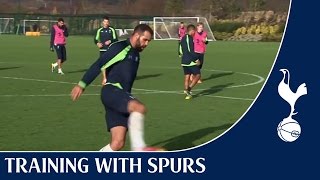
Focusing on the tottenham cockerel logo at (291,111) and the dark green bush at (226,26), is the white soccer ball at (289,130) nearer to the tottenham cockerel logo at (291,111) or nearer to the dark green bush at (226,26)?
the tottenham cockerel logo at (291,111)

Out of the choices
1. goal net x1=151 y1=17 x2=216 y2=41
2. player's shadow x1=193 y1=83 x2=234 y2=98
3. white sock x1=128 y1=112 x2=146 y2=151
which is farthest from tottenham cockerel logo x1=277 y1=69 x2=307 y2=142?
goal net x1=151 y1=17 x2=216 y2=41

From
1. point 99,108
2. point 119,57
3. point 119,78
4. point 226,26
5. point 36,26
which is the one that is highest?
point 226,26

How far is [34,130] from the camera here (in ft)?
35.4

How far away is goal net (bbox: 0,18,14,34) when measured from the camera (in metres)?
67.8

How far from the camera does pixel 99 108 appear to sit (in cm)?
1353

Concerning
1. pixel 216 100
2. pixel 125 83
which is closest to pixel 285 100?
pixel 125 83

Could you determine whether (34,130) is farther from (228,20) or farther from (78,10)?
(78,10)

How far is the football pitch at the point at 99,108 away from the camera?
10062 millimetres

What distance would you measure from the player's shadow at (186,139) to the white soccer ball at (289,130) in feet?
8.82

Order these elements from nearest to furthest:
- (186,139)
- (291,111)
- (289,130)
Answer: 1. (289,130)
2. (291,111)
3. (186,139)

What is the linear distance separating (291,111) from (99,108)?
7.08m

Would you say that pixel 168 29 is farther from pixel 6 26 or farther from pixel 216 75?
pixel 216 75

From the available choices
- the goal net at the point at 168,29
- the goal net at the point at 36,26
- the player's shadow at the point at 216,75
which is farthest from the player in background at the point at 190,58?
the goal net at the point at 36,26

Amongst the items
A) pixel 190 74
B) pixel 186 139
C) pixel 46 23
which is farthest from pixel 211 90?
pixel 46 23
